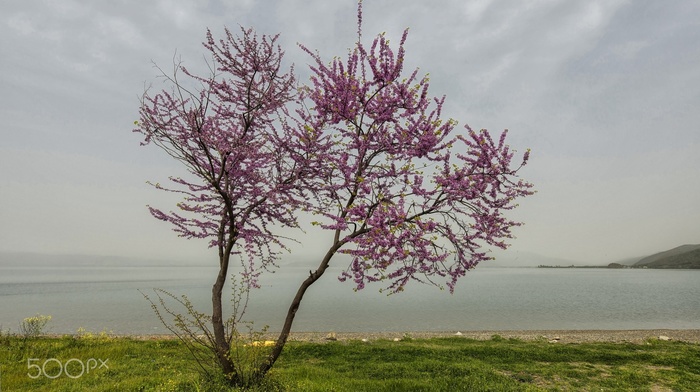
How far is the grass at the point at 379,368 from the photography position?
33.3 feet

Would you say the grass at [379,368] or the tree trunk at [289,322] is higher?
the tree trunk at [289,322]

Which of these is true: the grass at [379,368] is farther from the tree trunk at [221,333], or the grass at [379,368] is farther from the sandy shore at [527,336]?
the sandy shore at [527,336]

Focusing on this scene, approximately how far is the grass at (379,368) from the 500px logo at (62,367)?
0.06 m

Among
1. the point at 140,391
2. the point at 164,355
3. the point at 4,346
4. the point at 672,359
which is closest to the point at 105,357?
the point at 164,355

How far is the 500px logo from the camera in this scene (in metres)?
11.4

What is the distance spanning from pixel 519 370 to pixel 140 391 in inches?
472

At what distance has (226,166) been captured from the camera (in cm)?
995

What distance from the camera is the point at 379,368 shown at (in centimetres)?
1243

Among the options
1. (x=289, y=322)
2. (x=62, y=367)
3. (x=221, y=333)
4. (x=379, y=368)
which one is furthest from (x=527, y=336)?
(x=62, y=367)

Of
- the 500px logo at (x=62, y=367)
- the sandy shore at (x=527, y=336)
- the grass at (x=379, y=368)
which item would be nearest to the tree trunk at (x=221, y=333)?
the grass at (x=379, y=368)

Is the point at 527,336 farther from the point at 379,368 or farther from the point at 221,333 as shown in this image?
the point at 221,333

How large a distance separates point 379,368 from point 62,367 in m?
10.5

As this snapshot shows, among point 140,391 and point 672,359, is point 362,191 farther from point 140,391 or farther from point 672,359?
point 672,359

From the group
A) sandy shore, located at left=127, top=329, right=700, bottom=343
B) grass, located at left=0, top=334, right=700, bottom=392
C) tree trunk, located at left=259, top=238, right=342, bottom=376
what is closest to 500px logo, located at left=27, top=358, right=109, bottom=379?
grass, located at left=0, top=334, right=700, bottom=392
